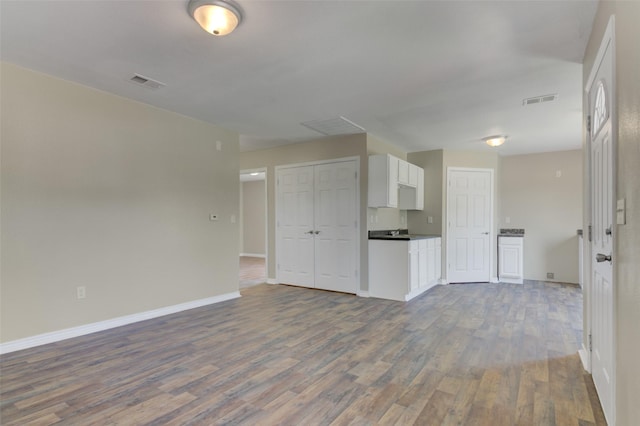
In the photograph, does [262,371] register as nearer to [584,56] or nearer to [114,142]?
[114,142]

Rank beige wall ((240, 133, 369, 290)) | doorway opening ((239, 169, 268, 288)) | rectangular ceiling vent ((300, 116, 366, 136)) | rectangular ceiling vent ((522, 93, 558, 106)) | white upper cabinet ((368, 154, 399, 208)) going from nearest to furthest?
rectangular ceiling vent ((522, 93, 558, 106))
rectangular ceiling vent ((300, 116, 366, 136))
white upper cabinet ((368, 154, 399, 208))
beige wall ((240, 133, 369, 290))
doorway opening ((239, 169, 268, 288))

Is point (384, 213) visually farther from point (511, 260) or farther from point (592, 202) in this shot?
point (592, 202)

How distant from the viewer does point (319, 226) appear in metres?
5.44

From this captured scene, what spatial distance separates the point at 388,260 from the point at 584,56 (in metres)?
3.17

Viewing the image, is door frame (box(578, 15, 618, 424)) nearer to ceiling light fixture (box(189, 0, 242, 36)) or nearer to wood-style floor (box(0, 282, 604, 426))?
wood-style floor (box(0, 282, 604, 426))

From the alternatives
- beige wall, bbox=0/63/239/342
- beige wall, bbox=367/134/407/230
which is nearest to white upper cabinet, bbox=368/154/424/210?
beige wall, bbox=367/134/407/230

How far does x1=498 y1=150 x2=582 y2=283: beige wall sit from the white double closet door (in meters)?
3.65

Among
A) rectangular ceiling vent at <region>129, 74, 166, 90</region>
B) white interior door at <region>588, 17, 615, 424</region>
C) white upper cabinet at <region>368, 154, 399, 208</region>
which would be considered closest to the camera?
white interior door at <region>588, 17, 615, 424</region>

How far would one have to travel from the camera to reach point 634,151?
4.33 feet

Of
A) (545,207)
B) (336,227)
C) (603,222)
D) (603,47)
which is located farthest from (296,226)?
(545,207)

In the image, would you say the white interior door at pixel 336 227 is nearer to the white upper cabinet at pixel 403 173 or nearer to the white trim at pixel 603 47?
the white upper cabinet at pixel 403 173

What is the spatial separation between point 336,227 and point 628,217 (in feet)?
13.2

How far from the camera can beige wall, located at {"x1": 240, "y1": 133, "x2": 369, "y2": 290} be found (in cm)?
504

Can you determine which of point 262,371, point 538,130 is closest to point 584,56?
point 538,130
